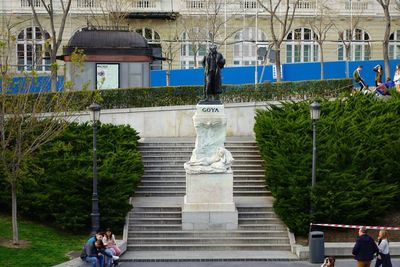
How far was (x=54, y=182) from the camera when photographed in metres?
29.4

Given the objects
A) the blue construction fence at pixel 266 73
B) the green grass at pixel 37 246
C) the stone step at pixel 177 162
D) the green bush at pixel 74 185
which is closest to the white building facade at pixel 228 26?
the blue construction fence at pixel 266 73

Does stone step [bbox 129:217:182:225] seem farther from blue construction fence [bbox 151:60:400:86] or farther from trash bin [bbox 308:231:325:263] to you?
blue construction fence [bbox 151:60:400:86]

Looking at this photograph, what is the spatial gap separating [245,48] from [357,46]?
25.2 ft

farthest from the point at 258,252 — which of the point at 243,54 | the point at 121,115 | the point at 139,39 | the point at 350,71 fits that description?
the point at 243,54

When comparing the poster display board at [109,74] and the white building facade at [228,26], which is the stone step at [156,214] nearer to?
the poster display board at [109,74]

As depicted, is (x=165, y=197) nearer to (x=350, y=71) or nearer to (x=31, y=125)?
(x=31, y=125)

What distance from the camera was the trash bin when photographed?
25703 mm

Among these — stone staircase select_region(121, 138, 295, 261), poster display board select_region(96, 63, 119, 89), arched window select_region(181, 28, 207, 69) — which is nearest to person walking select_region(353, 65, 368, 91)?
stone staircase select_region(121, 138, 295, 261)

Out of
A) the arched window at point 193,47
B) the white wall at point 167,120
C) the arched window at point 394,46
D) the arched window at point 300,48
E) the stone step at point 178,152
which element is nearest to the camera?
the stone step at point 178,152

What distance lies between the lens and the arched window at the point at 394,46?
61500mm

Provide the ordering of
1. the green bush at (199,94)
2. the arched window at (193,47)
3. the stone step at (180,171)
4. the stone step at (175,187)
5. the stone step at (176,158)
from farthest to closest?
the arched window at (193,47)
the green bush at (199,94)
the stone step at (176,158)
the stone step at (180,171)
the stone step at (175,187)

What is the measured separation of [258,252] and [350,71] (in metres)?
26.7

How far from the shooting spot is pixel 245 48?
60812 millimetres

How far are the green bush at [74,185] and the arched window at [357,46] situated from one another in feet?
105
